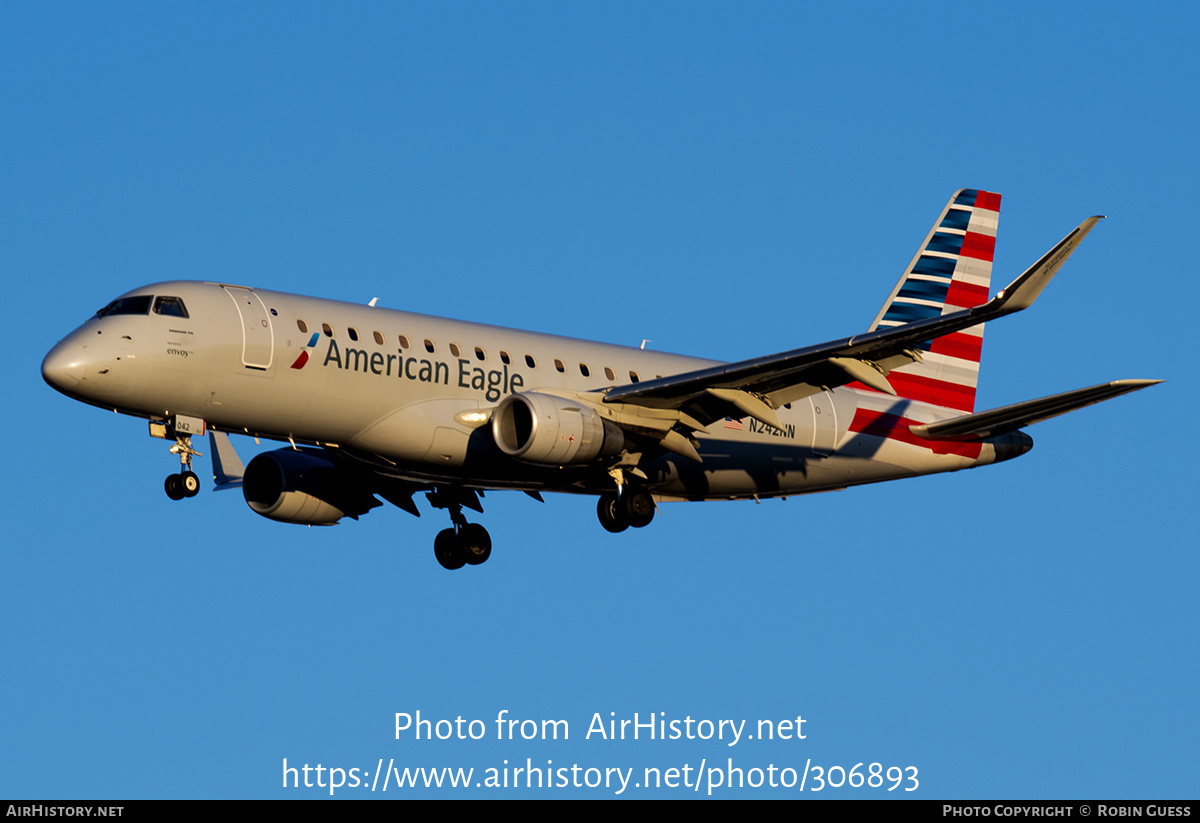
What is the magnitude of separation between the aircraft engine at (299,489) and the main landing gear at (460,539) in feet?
7.45

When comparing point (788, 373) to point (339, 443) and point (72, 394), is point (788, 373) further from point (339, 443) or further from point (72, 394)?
point (72, 394)

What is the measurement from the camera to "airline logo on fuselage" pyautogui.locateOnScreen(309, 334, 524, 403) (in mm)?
38562

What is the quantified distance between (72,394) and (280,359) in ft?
14.4

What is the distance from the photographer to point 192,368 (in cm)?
3728

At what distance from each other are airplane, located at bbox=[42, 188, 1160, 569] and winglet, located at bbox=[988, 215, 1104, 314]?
0.15 ft

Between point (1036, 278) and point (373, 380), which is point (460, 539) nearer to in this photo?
point (373, 380)

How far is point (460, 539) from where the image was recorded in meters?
45.6

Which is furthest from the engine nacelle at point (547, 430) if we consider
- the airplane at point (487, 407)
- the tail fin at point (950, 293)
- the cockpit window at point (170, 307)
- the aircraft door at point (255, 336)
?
the tail fin at point (950, 293)

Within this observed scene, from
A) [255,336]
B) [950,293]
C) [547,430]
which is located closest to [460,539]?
[547,430]

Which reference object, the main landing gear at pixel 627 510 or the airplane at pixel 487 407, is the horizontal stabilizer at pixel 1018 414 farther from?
the main landing gear at pixel 627 510

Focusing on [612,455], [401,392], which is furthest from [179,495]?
[612,455]

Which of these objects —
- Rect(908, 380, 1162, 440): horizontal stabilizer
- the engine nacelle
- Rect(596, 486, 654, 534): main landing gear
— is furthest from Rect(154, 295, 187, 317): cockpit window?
Rect(908, 380, 1162, 440): horizontal stabilizer

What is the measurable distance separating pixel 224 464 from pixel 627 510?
1183cm

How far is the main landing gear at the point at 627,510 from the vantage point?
42000 mm
